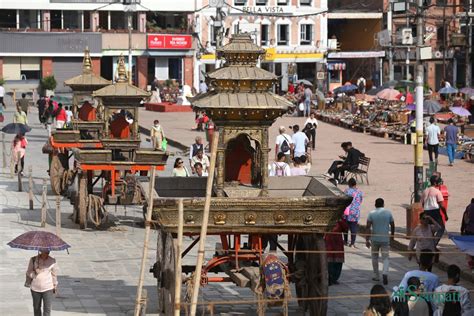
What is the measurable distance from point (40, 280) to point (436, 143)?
22.7 meters

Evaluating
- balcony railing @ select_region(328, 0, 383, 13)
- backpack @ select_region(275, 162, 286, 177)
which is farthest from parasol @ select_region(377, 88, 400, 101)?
backpack @ select_region(275, 162, 286, 177)

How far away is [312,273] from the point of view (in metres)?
17.9

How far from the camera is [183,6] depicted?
261ft

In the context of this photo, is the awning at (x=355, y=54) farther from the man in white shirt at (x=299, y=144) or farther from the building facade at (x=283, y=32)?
the man in white shirt at (x=299, y=144)

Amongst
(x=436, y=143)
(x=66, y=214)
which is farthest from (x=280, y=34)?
(x=66, y=214)

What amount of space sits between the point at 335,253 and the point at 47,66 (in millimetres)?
57329

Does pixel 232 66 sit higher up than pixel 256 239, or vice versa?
pixel 232 66

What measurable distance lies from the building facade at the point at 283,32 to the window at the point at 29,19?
969 cm

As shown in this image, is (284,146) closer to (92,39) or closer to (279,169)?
(279,169)

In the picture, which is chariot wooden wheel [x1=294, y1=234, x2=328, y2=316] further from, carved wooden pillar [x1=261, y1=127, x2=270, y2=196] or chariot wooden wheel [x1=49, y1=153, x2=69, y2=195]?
chariot wooden wheel [x1=49, y1=153, x2=69, y2=195]

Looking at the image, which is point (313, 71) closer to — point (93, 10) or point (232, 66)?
point (93, 10)

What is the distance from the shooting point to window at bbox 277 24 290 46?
8150 cm

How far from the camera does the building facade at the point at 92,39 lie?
248ft

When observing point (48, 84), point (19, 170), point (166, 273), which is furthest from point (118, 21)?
point (166, 273)
